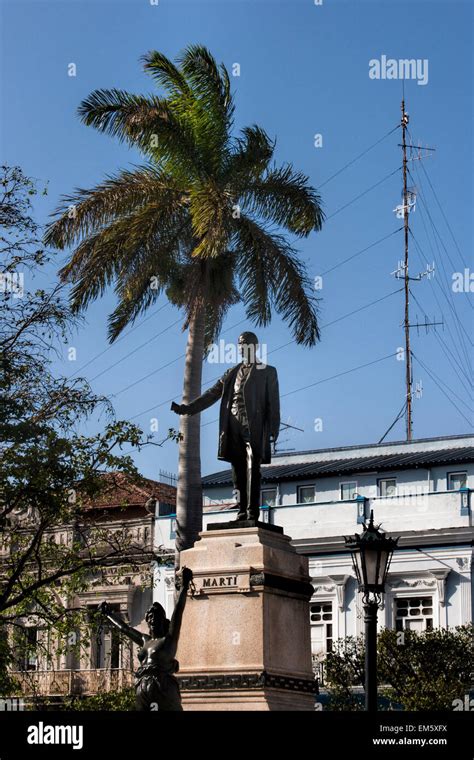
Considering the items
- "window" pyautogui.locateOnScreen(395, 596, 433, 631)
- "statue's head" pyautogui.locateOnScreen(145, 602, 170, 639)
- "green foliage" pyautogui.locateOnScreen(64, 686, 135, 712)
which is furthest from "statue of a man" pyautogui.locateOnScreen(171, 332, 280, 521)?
"window" pyautogui.locateOnScreen(395, 596, 433, 631)

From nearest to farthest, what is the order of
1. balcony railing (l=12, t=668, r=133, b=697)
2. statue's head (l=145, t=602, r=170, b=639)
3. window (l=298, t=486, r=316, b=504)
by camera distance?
statue's head (l=145, t=602, r=170, b=639)
balcony railing (l=12, t=668, r=133, b=697)
window (l=298, t=486, r=316, b=504)

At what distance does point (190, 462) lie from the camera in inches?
1175

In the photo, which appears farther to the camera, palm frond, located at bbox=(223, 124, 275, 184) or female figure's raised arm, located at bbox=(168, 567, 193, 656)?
palm frond, located at bbox=(223, 124, 275, 184)

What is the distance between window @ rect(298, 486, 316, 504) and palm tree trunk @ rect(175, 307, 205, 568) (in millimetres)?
13572

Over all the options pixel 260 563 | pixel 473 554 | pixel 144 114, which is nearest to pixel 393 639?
pixel 473 554

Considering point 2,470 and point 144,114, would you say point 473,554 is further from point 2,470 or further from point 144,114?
point 2,470

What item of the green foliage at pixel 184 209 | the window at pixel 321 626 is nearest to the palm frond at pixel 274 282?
the green foliage at pixel 184 209

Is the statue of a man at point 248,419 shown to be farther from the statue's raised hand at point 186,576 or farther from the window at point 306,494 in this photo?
the window at point 306,494

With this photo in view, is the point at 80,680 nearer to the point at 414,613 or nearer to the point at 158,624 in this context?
the point at 414,613

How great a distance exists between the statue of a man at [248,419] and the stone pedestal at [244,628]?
1.75 ft

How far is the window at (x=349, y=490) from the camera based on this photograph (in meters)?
42.6

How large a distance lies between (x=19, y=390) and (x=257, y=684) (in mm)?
8933

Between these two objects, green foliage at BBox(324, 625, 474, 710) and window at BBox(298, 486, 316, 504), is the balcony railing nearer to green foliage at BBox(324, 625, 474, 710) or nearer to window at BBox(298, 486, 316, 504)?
window at BBox(298, 486, 316, 504)

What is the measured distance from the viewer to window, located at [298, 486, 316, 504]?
1710 inches
